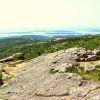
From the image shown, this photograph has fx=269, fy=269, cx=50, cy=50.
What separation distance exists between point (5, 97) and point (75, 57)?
14.7m

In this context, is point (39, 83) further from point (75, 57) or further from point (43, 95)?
point (75, 57)

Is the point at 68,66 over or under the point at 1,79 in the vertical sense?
over

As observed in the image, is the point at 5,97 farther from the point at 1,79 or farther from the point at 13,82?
the point at 1,79

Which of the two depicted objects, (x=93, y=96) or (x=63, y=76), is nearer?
(x=93, y=96)

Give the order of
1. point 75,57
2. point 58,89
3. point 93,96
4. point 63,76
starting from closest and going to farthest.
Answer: point 93,96, point 58,89, point 63,76, point 75,57

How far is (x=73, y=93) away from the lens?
19.7m

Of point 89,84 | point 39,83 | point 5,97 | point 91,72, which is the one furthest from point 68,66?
point 5,97

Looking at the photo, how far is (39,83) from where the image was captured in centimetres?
2380

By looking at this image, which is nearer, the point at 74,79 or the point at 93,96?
the point at 93,96

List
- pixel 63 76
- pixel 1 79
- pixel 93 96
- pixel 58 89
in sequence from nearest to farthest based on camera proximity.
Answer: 1. pixel 93 96
2. pixel 58 89
3. pixel 63 76
4. pixel 1 79

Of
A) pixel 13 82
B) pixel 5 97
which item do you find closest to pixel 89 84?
pixel 5 97

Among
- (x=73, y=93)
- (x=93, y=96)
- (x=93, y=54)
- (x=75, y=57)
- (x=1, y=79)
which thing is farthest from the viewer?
(x=93, y=54)

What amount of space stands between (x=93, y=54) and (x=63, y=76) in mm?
13683

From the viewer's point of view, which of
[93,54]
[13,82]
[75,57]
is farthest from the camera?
[93,54]
